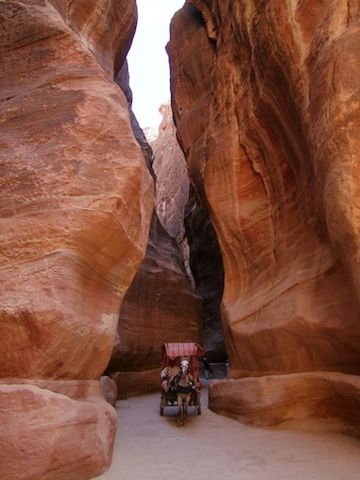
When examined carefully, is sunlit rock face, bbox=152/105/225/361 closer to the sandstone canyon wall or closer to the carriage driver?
the sandstone canyon wall

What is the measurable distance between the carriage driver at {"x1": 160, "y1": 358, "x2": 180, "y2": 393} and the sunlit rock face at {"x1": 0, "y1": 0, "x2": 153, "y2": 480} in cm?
300

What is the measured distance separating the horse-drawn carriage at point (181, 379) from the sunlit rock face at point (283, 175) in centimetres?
84

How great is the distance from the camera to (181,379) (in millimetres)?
8625

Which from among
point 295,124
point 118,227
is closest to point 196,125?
point 295,124

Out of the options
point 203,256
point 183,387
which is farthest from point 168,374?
point 203,256

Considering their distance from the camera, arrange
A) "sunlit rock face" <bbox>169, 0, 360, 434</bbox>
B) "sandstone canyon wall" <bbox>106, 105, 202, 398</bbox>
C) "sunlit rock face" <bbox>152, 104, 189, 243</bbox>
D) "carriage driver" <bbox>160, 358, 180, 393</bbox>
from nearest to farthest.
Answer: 1. "sunlit rock face" <bbox>169, 0, 360, 434</bbox>
2. "carriage driver" <bbox>160, 358, 180, 393</bbox>
3. "sandstone canyon wall" <bbox>106, 105, 202, 398</bbox>
4. "sunlit rock face" <bbox>152, 104, 189, 243</bbox>

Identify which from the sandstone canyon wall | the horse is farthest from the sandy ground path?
the sandstone canyon wall

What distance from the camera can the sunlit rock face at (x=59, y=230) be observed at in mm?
4762

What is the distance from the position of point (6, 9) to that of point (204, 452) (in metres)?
8.28

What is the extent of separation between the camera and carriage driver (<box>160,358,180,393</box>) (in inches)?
364

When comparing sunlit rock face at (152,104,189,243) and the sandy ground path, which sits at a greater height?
sunlit rock face at (152,104,189,243)

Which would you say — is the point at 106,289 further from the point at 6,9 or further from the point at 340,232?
the point at 6,9

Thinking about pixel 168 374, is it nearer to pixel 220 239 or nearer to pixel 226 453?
pixel 220 239

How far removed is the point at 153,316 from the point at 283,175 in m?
7.72
